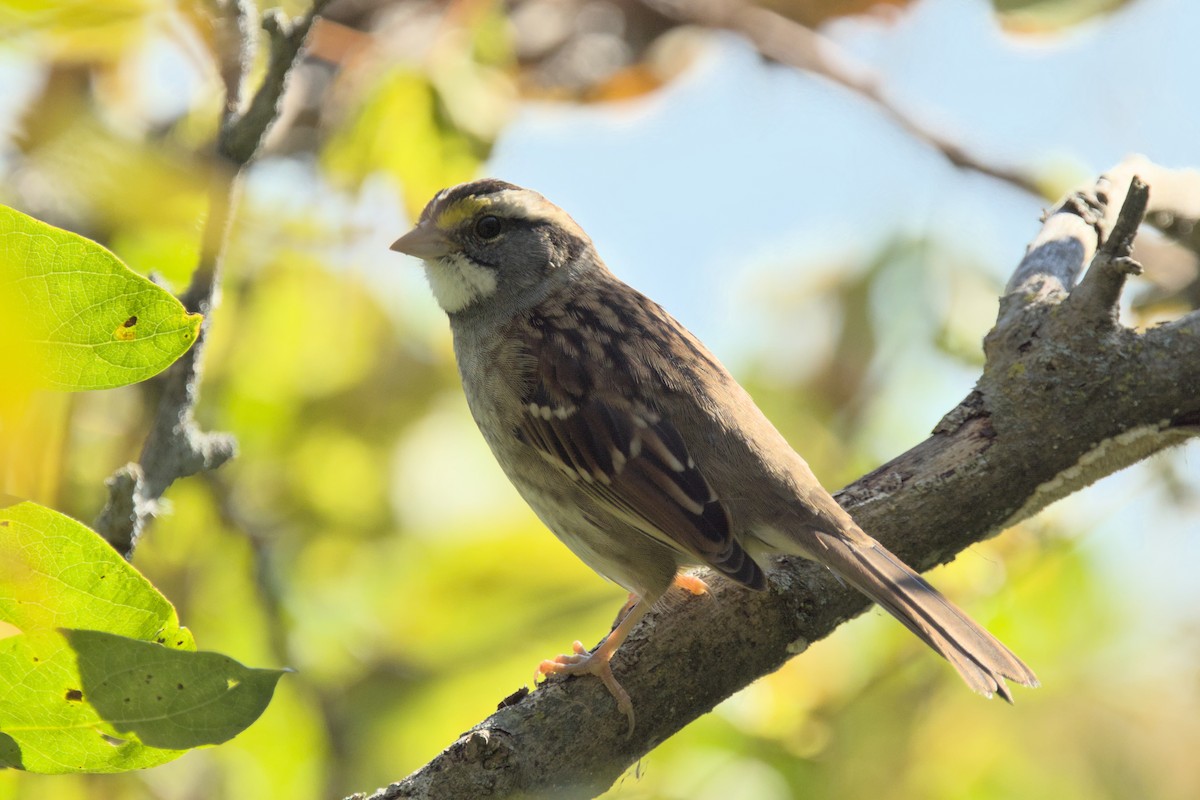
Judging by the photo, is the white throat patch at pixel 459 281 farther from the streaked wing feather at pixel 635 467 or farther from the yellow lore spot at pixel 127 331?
the yellow lore spot at pixel 127 331

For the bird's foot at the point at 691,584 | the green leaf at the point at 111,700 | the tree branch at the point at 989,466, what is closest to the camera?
the green leaf at the point at 111,700

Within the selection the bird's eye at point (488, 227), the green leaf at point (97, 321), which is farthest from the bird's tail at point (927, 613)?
the green leaf at point (97, 321)

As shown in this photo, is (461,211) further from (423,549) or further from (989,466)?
(989,466)

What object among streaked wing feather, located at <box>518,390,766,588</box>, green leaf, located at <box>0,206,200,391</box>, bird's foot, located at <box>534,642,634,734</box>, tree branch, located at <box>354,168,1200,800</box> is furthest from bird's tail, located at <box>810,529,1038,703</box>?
green leaf, located at <box>0,206,200,391</box>

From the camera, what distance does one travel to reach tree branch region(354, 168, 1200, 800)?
8.78 feet

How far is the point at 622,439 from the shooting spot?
10.6 ft

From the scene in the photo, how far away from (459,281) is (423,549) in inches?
34.4

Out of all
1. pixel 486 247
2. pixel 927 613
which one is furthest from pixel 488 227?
pixel 927 613

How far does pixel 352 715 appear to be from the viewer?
3.21 m

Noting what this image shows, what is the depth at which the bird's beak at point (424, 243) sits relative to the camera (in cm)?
365

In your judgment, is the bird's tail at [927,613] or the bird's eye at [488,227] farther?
the bird's eye at [488,227]

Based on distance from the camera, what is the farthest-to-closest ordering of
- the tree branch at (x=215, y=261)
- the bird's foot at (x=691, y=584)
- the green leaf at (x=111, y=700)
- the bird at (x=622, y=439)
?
the bird's foot at (x=691, y=584) → the bird at (x=622, y=439) → the tree branch at (x=215, y=261) → the green leaf at (x=111, y=700)

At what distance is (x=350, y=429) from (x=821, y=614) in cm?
158

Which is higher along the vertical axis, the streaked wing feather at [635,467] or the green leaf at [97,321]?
the streaked wing feather at [635,467]
